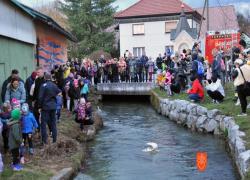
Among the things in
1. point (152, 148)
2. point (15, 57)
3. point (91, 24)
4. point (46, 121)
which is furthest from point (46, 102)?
point (91, 24)

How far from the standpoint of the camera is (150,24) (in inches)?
1946

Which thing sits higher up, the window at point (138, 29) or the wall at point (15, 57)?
the window at point (138, 29)

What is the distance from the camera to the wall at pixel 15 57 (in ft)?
41.9

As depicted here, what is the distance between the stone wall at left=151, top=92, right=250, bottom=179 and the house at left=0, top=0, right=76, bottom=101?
5.97m

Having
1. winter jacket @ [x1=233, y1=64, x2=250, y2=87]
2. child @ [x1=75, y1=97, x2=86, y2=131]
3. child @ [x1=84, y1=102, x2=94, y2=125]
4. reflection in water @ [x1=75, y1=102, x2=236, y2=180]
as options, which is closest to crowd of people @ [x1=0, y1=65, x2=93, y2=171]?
child @ [x1=75, y1=97, x2=86, y2=131]

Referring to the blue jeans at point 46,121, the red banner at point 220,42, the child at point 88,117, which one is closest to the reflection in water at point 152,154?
the child at point 88,117

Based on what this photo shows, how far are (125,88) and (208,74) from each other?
32.9 feet

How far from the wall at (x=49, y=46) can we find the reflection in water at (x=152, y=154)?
3924 mm

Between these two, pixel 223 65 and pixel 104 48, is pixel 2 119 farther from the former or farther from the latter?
pixel 104 48

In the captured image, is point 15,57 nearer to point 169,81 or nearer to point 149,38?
point 169,81

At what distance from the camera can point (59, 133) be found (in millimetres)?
13703

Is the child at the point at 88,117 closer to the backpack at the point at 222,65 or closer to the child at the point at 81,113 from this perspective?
the child at the point at 81,113

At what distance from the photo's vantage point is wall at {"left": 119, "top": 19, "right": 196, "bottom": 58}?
49219 mm

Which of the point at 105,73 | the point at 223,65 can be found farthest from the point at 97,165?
the point at 105,73
